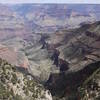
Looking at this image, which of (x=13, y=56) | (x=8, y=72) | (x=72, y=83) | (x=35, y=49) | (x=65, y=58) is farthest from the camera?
(x=35, y=49)

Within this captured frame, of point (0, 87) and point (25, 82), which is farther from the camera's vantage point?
point (25, 82)

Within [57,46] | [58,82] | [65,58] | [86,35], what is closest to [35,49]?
[57,46]

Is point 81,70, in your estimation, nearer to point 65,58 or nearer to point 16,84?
point 16,84

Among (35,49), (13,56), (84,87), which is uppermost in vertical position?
(84,87)

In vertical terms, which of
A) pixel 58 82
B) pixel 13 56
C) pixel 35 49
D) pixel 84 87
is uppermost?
pixel 84 87

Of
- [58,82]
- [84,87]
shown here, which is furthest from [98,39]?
[84,87]

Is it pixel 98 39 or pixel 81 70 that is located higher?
pixel 81 70

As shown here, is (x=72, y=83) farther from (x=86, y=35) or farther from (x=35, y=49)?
(x=35, y=49)

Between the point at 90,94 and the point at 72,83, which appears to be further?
the point at 72,83

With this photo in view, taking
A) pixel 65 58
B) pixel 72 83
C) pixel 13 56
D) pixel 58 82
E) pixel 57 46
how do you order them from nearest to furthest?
pixel 72 83 < pixel 58 82 < pixel 65 58 < pixel 13 56 < pixel 57 46
